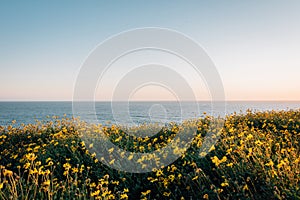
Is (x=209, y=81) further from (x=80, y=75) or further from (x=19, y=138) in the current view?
(x=19, y=138)

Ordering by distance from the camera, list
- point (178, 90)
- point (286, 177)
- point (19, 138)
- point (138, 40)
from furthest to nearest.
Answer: point (19, 138), point (178, 90), point (138, 40), point (286, 177)

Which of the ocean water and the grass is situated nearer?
the grass

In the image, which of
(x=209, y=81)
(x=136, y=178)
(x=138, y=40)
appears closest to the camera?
(x=136, y=178)

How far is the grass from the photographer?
4484mm

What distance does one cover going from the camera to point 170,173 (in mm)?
5875

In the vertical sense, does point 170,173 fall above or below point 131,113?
above

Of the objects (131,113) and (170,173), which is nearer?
(170,173)

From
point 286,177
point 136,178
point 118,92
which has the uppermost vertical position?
point 118,92

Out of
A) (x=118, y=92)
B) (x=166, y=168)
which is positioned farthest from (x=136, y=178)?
(x=118, y=92)

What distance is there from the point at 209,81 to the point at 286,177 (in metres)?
3.06

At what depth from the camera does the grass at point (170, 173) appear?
4.48m

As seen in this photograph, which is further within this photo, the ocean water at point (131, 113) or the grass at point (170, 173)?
the ocean water at point (131, 113)

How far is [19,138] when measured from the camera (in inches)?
367

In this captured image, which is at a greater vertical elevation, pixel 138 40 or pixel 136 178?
pixel 138 40
